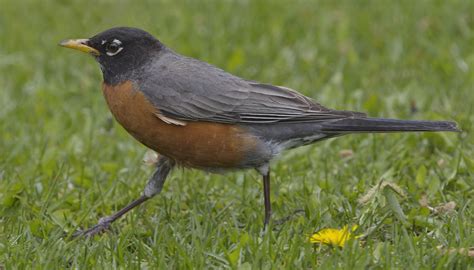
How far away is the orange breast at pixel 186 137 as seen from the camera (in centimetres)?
528

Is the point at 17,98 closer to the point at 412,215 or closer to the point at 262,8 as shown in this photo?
the point at 262,8

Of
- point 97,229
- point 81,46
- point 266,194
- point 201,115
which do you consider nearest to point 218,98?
point 201,115

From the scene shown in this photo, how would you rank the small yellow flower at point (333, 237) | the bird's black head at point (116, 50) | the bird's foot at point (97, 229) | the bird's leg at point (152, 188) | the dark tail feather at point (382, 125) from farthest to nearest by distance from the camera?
the bird's black head at point (116, 50), the bird's leg at point (152, 188), the dark tail feather at point (382, 125), the bird's foot at point (97, 229), the small yellow flower at point (333, 237)

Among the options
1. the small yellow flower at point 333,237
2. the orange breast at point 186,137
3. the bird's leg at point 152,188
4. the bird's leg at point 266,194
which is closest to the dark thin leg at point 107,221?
the bird's leg at point 152,188

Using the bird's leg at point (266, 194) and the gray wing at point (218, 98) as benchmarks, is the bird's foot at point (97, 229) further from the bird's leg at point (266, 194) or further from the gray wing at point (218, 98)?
the bird's leg at point (266, 194)

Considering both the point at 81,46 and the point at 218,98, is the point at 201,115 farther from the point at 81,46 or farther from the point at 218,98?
the point at 81,46

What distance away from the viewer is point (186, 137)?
5297 millimetres

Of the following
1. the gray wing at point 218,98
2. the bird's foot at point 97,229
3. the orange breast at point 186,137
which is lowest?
the bird's foot at point 97,229

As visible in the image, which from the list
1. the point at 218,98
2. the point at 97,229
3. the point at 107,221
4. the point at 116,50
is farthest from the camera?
the point at 116,50

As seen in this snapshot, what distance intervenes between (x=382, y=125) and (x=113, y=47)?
177 centimetres

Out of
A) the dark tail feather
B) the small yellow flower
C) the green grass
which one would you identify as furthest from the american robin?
the small yellow flower

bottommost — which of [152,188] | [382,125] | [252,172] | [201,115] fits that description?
[152,188]

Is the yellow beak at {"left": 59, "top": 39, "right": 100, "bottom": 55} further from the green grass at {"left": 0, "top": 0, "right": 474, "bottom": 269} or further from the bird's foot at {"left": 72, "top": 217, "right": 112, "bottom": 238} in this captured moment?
the bird's foot at {"left": 72, "top": 217, "right": 112, "bottom": 238}

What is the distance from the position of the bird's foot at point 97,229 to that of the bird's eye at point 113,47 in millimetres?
1071
